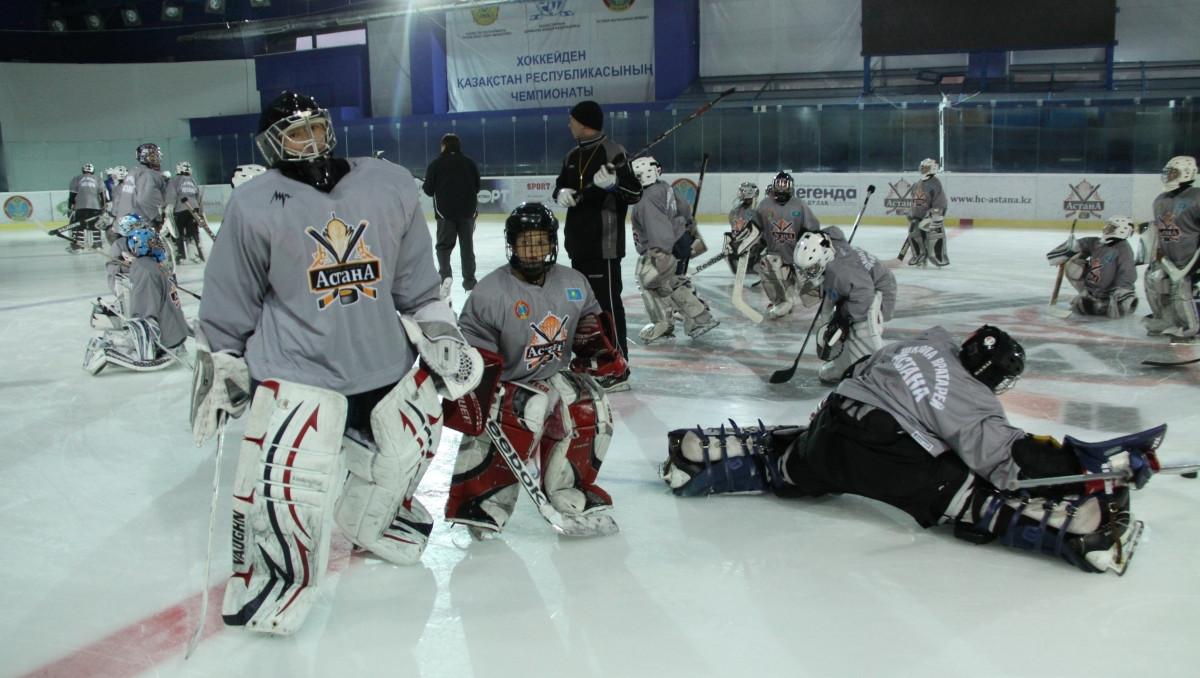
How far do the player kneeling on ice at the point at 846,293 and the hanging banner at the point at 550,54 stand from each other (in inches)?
641

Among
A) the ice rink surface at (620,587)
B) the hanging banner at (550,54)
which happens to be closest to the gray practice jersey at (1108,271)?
the ice rink surface at (620,587)

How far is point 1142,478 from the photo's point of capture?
2.83m

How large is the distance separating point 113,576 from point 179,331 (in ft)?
11.3

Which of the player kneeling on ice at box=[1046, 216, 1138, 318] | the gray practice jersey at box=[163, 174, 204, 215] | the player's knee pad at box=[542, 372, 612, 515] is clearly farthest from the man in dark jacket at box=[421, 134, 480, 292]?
the player's knee pad at box=[542, 372, 612, 515]

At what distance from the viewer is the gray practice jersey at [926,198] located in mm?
10689

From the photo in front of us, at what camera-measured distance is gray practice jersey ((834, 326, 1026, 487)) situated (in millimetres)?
2947

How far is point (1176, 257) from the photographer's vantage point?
21.9 feet

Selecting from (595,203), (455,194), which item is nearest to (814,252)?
(595,203)

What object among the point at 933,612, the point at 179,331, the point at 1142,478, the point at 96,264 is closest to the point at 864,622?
the point at 933,612

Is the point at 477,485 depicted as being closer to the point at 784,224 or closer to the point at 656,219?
the point at 656,219

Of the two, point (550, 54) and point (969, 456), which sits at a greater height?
point (550, 54)

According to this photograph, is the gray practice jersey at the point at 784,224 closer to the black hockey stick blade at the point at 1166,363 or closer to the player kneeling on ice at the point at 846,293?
the player kneeling on ice at the point at 846,293

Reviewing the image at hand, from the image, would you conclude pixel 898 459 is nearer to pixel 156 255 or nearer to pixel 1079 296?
pixel 156 255

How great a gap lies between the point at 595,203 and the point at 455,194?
13.8 feet
